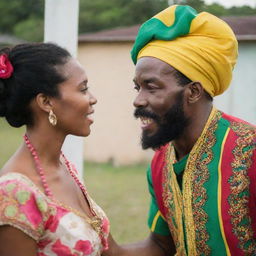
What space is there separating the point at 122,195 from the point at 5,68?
25.9ft

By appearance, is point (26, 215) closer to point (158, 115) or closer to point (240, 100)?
point (158, 115)

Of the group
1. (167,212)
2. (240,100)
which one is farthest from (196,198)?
(240,100)

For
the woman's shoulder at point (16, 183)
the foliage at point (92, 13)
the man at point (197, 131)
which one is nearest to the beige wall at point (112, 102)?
the foliage at point (92, 13)

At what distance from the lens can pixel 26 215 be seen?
2625 mm

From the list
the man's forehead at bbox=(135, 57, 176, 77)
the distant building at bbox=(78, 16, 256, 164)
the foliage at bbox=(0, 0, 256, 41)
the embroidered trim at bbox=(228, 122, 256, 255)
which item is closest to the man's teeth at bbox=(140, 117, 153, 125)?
the man's forehead at bbox=(135, 57, 176, 77)

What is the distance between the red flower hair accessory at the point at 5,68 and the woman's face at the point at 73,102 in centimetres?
22

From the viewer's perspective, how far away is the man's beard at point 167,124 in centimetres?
321

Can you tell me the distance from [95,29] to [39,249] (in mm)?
31610

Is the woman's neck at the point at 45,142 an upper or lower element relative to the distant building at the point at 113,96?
upper

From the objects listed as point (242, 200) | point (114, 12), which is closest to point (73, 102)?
point (242, 200)

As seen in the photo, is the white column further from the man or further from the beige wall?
the beige wall

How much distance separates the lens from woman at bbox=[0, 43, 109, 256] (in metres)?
2.64

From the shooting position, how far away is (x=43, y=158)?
2914 mm

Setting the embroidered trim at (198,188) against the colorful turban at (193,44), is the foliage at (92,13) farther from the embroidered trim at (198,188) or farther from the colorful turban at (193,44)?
the embroidered trim at (198,188)
